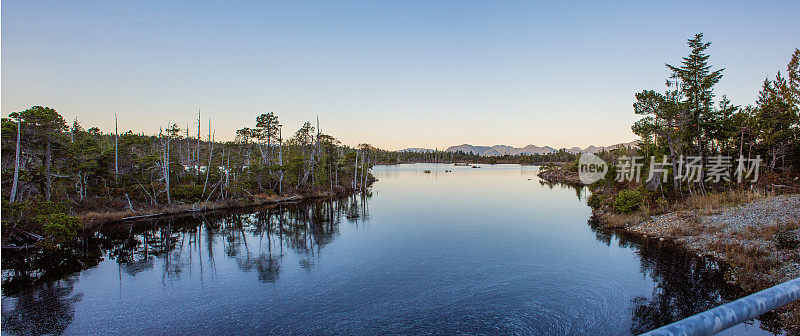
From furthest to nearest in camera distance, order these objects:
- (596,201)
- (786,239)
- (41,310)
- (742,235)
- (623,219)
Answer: (596,201)
(623,219)
(742,235)
(786,239)
(41,310)

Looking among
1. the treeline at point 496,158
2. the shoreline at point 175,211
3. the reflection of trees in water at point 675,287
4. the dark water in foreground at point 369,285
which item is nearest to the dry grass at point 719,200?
the dark water in foreground at point 369,285

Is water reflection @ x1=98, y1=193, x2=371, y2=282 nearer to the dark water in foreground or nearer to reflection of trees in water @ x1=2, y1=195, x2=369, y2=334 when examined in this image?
reflection of trees in water @ x1=2, y1=195, x2=369, y2=334

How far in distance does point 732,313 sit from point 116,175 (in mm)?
40135

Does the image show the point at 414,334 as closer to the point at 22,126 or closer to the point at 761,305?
the point at 761,305

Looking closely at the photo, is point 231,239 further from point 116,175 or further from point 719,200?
point 719,200

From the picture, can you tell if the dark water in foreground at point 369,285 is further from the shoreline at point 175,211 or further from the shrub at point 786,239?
the shoreline at point 175,211

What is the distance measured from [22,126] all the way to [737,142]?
47.2m

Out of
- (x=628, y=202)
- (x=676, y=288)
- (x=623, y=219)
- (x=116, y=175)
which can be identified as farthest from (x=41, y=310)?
(x=628, y=202)

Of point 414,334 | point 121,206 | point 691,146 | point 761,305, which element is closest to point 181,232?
point 121,206

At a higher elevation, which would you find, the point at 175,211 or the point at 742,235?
the point at 742,235

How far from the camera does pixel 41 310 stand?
1172 cm

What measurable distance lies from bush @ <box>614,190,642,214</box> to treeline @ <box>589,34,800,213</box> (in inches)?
2.4

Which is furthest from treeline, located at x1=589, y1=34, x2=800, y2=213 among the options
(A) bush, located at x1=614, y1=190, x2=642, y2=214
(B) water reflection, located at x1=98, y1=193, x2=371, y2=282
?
(B) water reflection, located at x1=98, y1=193, x2=371, y2=282

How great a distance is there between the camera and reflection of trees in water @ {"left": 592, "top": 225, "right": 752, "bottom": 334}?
11.4m
